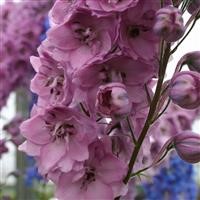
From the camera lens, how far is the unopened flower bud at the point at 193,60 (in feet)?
3.39

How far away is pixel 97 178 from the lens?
1.05 metres

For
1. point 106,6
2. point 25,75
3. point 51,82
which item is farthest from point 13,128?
point 106,6

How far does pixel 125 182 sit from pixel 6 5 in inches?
66.3

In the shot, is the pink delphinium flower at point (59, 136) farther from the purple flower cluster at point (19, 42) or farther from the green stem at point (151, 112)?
the purple flower cluster at point (19, 42)

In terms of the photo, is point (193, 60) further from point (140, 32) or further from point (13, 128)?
point (13, 128)

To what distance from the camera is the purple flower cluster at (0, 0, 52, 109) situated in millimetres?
2338

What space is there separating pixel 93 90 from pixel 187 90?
0.44ft

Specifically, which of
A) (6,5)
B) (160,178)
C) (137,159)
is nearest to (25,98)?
(6,5)

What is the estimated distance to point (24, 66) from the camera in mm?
2375

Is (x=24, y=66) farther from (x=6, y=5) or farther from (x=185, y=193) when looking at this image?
(x=185, y=193)

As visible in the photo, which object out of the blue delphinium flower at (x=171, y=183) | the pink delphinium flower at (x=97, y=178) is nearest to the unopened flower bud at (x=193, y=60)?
the pink delphinium flower at (x=97, y=178)

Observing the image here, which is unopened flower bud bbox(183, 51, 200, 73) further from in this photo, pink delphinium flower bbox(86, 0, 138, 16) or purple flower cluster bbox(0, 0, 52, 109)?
purple flower cluster bbox(0, 0, 52, 109)

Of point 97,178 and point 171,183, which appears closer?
point 97,178

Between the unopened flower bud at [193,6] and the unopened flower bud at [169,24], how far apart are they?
10cm
